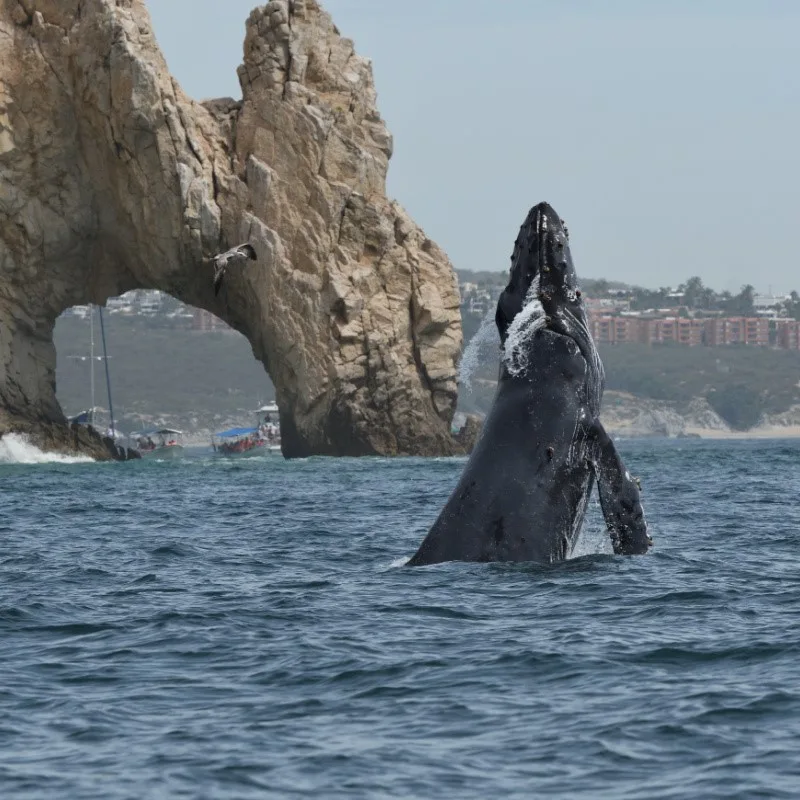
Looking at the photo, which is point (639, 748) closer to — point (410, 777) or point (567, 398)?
point (410, 777)

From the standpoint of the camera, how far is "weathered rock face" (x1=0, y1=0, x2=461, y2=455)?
6166 cm

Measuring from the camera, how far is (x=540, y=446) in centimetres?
1362

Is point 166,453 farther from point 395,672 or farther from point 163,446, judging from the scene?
point 395,672

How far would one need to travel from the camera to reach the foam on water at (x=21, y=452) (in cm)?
6128

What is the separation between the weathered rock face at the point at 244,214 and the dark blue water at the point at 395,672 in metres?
43.9

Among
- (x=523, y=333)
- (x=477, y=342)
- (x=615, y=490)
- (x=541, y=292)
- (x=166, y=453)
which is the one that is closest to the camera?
(x=615, y=490)

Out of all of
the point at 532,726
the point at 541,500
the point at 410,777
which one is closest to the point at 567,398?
the point at 541,500

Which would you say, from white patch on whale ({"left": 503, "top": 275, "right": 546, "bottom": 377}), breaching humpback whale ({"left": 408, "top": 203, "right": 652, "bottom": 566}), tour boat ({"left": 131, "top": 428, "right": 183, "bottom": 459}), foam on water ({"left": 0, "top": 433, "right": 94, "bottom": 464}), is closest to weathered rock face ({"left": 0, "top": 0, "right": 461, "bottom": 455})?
foam on water ({"left": 0, "top": 433, "right": 94, "bottom": 464})

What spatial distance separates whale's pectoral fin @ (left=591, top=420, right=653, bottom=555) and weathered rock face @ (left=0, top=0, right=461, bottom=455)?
4892 cm

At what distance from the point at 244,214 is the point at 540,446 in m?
51.6

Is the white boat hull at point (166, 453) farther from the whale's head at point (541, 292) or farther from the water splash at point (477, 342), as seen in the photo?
the whale's head at point (541, 292)

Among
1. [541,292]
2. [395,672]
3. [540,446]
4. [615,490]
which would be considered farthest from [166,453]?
[395,672]

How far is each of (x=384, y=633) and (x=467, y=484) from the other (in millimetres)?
1908

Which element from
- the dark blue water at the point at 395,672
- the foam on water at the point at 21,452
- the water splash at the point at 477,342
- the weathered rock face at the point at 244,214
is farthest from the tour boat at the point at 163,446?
the dark blue water at the point at 395,672
